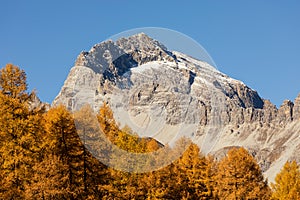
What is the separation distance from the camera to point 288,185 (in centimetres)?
6019

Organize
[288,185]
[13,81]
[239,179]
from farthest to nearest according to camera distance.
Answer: [288,185]
[239,179]
[13,81]

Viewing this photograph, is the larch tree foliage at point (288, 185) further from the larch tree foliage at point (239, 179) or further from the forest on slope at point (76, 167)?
the larch tree foliage at point (239, 179)

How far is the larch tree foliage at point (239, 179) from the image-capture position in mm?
49562

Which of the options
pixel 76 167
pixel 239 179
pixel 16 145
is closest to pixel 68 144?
pixel 76 167

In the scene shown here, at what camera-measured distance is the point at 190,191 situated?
4859 cm

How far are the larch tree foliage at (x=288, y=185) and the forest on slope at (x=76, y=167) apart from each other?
3461 mm

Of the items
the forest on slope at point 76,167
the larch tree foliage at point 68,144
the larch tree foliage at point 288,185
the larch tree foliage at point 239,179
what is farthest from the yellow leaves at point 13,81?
the larch tree foliage at point 288,185

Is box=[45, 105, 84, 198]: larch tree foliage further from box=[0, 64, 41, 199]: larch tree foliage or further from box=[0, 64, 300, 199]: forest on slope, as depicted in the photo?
box=[0, 64, 41, 199]: larch tree foliage

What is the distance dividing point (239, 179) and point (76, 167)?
59.3 feet

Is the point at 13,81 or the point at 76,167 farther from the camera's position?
the point at 76,167

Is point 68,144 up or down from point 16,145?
up

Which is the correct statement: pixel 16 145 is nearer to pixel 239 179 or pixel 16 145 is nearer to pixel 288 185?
pixel 239 179

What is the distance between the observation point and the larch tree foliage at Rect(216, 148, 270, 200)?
163 ft

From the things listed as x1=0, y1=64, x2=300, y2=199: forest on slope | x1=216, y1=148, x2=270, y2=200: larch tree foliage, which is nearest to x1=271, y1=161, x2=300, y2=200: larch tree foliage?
x1=0, y1=64, x2=300, y2=199: forest on slope
